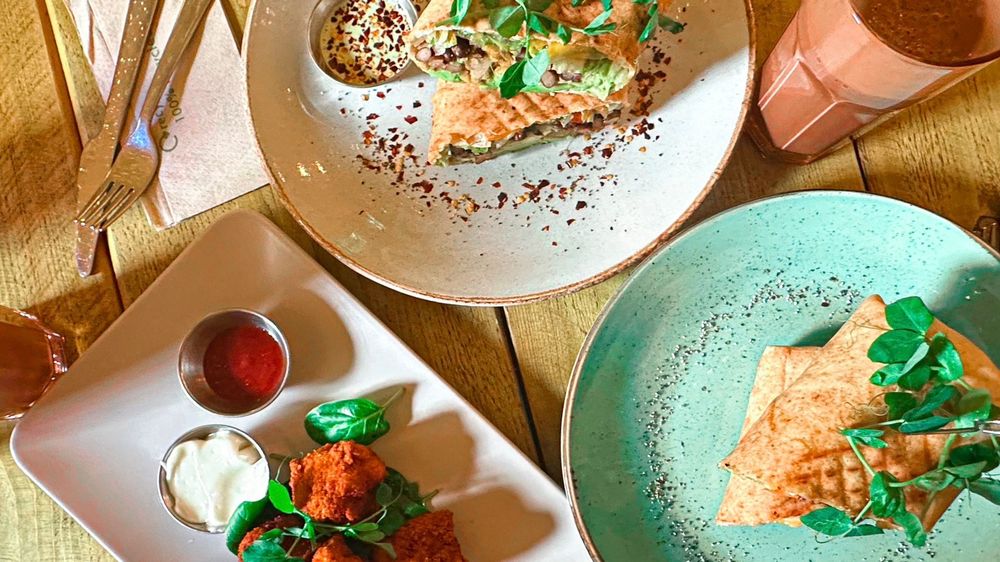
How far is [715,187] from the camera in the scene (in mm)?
1683

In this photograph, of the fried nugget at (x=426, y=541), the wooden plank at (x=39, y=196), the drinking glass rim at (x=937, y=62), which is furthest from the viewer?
the wooden plank at (x=39, y=196)

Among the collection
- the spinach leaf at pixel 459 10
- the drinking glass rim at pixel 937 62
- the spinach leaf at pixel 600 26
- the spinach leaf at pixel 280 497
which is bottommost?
the spinach leaf at pixel 280 497

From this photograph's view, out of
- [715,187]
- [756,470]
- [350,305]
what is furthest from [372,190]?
[756,470]

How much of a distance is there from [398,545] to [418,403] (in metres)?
0.28

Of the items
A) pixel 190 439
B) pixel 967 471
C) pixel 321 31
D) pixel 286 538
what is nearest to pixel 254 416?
pixel 190 439

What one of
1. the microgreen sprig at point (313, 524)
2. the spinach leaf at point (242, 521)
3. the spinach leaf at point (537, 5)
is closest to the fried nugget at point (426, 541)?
the microgreen sprig at point (313, 524)

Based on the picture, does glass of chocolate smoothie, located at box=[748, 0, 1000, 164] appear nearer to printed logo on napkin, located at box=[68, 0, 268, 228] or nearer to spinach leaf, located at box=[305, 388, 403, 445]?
spinach leaf, located at box=[305, 388, 403, 445]

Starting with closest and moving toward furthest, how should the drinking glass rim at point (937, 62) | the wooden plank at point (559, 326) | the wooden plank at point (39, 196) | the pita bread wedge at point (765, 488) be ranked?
the drinking glass rim at point (937, 62) → the pita bread wedge at point (765, 488) → the wooden plank at point (559, 326) → the wooden plank at point (39, 196)

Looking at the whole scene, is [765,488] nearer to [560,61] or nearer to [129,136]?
[560,61]

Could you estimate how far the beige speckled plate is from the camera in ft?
5.10

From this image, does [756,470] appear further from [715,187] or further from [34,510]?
[34,510]

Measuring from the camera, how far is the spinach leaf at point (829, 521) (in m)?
1.38

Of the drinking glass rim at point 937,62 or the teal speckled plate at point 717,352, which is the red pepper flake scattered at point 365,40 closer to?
the teal speckled plate at point 717,352

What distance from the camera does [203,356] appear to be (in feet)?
5.58
